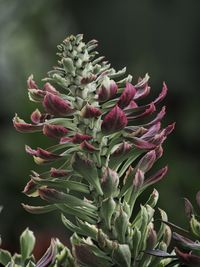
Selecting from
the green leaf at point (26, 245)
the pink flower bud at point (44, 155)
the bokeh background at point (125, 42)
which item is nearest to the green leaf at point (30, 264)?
the green leaf at point (26, 245)

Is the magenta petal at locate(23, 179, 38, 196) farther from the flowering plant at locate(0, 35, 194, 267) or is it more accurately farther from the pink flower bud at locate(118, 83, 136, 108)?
the pink flower bud at locate(118, 83, 136, 108)

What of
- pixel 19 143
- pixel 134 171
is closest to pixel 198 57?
pixel 19 143

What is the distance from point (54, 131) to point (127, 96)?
0.07 metres

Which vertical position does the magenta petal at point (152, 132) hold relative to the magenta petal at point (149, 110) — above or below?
below

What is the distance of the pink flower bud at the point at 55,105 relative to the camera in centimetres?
63

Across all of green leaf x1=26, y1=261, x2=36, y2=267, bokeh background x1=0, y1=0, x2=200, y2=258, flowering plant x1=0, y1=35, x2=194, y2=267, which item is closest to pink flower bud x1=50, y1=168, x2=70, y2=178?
flowering plant x1=0, y1=35, x2=194, y2=267

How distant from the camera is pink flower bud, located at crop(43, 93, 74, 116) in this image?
625 mm

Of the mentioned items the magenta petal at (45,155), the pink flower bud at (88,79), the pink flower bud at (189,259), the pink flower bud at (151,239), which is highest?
the pink flower bud at (88,79)

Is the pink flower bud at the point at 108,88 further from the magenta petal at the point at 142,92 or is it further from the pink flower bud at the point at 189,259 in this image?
the pink flower bud at the point at 189,259

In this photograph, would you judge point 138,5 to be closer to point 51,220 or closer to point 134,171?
point 51,220

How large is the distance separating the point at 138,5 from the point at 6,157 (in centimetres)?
153

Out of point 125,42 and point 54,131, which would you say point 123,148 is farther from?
point 125,42

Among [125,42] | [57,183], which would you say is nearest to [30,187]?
[57,183]

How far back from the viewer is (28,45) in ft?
14.8
